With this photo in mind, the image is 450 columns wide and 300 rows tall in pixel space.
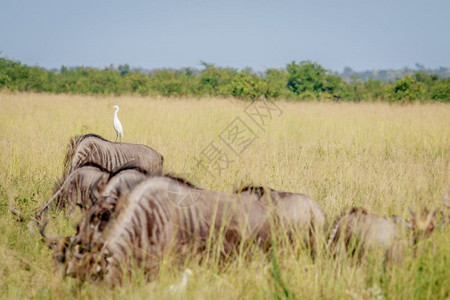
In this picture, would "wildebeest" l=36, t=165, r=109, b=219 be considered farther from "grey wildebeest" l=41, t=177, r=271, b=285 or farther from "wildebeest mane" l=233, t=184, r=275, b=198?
"wildebeest mane" l=233, t=184, r=275, b=198

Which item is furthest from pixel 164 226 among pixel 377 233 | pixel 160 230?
pixel 377 233

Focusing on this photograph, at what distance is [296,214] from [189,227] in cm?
81

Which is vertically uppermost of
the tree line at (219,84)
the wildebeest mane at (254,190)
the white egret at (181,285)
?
the tree line at (219,84)

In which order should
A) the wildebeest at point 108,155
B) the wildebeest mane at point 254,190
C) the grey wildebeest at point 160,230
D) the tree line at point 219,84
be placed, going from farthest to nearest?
the tree line at point 219,84 → the wildebeest at point 108,155 → the wildebeest mane at point 254,190 → the grey wildebeest at point 160,230

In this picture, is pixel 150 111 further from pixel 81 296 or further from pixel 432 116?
A: pixel 81 296

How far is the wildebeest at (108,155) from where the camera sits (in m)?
4.64

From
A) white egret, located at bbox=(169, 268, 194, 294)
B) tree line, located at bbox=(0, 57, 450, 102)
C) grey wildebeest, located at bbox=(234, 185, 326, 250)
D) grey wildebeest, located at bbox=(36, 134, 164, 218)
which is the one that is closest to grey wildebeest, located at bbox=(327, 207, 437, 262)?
grey wildebeest, located at bbox=(234, 185, 326, 250)

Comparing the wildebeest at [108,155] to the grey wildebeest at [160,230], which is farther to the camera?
the wildebeest at [108,155]

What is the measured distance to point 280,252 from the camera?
2.90 meters

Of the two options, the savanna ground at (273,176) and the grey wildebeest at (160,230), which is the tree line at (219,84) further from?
the grey wildebeest at (160,230)

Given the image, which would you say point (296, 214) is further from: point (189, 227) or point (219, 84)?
point (219, 84)

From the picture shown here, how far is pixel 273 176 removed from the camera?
5277 mm

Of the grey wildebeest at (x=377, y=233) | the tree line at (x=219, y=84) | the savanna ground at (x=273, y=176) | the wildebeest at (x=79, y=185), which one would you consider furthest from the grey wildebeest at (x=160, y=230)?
the tree line at (x=219, y=84)

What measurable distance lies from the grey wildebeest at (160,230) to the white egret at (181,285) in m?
0.21
